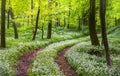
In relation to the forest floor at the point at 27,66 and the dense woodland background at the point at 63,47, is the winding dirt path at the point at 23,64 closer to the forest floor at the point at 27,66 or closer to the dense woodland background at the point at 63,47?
the forest floor at the point at 27,66

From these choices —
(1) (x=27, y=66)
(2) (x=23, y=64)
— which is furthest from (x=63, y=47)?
(1) (x=27, y=66)

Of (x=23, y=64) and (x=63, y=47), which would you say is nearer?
(x=23, y=64)

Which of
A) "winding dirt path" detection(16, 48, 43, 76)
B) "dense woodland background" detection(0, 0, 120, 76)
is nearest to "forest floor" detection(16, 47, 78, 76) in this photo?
"winding dirt path" detection(16, 48, 43, 76)

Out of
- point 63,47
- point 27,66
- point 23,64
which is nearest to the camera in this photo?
point 27,66

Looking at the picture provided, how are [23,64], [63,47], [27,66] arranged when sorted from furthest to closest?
[63,47] < [23,64] < [27,66]

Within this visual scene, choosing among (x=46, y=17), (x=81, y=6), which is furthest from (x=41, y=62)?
(x=81, y=6)

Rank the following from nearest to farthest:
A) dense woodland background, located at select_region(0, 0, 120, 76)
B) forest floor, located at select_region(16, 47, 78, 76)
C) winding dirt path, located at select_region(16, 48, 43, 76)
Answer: dense woodland background, located at select_region(0, 0, 120, 76)
winding dirt path, located at select_region(16, 48, 43, 76)
forest floor, located at select_region(16, 47, 78, 76)

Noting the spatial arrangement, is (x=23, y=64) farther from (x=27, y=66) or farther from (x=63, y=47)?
(x=63, y=47)

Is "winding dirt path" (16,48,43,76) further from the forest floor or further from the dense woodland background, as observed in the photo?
the dense woodland background

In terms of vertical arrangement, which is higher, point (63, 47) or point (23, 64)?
point (63, 47)

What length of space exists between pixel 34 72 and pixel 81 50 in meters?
9.79

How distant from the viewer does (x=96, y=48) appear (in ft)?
73.6

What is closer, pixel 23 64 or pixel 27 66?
pixel 27 66

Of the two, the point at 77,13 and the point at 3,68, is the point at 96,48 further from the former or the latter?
the point at 77,13
